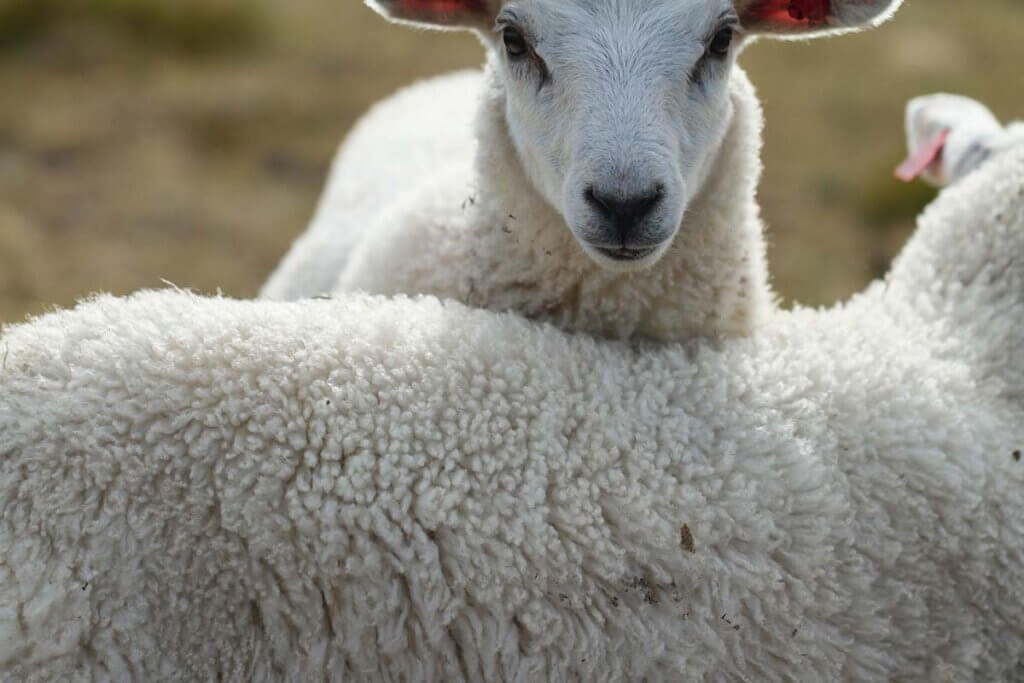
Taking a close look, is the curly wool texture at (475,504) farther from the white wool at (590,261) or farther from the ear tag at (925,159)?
the ear tag at (925,159)

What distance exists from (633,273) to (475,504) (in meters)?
0.84

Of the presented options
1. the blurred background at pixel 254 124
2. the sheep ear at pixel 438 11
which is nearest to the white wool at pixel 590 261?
the sheep ear at pixel 438 11

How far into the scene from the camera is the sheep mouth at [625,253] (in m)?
2.82

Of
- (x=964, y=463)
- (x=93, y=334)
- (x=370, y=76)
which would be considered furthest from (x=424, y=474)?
(x=370, y=76)

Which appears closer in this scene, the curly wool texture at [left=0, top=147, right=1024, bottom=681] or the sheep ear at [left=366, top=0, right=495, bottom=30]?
the curly wool texture at [left=0, top=147, right=1024, bottom=681]

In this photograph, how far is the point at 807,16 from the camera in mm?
3166

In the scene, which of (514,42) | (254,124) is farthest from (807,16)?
(254,124)

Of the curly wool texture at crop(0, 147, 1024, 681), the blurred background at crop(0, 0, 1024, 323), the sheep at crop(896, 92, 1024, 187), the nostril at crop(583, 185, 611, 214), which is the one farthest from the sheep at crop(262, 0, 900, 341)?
the blurred background at crop(0, 0, 1024, 323)

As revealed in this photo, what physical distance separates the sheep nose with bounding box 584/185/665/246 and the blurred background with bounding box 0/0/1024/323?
3118 mm

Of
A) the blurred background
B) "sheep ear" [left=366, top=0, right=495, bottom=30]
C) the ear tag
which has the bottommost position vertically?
the blurred background

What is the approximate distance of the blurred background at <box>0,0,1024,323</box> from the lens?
619 cm

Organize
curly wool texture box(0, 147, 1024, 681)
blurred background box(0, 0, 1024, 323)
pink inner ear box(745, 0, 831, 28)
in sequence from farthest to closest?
blurred background box(0, 0, 1024, 323)
pink inner ear box(745, 0, 831, 28)
curly wool texture box(0, 147, 1024, 681)

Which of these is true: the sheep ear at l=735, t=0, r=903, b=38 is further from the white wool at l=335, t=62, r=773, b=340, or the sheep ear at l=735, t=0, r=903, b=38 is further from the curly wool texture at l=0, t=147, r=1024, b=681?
the curly wool texture at l=0, t=147, r=1024, b=681

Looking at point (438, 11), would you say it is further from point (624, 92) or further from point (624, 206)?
point (624, 206)
